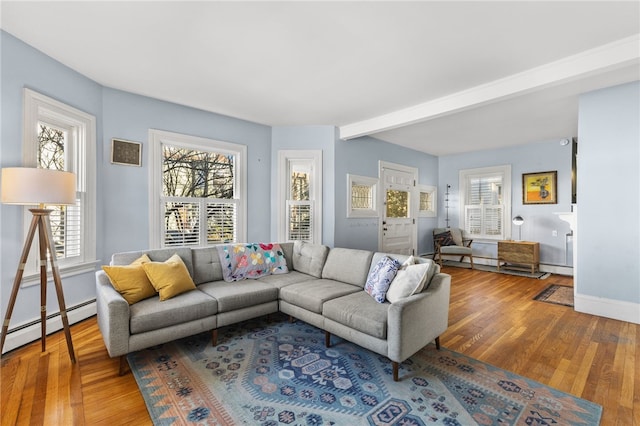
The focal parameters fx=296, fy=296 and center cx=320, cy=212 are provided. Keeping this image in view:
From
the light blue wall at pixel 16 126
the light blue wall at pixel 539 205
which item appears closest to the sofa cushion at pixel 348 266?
the light blue wall at pixel 16 126

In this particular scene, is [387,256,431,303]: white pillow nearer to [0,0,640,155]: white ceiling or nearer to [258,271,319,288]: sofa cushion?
[258,271,319,288]: sofa cushion

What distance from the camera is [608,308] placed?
3303 millimetres

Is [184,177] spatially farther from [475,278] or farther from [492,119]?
[475,278]

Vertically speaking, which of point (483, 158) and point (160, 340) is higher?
point (483, 158)

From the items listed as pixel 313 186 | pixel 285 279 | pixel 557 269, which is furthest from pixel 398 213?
pixel 285 279

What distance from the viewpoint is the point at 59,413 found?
173 cm

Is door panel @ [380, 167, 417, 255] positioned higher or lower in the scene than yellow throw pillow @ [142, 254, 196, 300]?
higher

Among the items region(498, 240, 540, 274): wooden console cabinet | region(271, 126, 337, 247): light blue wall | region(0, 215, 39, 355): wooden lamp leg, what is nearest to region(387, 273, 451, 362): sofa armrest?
region(271, 126, 337, 247): light blue wall

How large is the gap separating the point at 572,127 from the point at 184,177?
20.1 ft

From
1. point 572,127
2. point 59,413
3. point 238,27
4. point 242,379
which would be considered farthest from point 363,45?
point 572,127

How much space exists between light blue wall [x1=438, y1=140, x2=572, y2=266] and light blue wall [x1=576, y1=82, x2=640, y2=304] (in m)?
2.51

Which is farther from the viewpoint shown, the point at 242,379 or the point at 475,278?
the point at 475,278

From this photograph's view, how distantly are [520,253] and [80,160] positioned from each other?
6978 millimetres

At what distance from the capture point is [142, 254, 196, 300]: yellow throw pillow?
257cm
